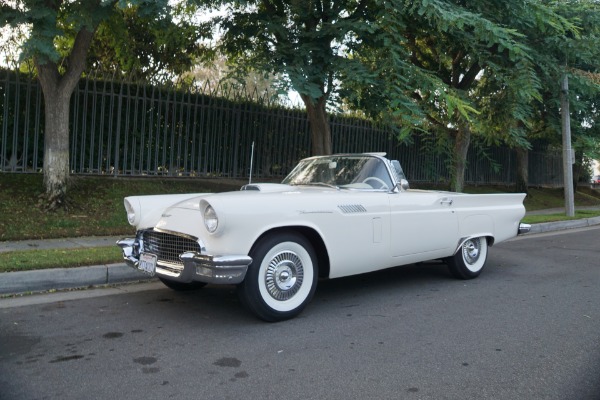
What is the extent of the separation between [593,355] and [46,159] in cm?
891

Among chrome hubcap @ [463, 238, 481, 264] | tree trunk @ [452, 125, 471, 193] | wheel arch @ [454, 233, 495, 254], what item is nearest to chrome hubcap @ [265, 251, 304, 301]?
wheel arch @ [454, 233, 495, 254]

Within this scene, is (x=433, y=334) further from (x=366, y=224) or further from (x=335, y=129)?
(x=335, y=129)

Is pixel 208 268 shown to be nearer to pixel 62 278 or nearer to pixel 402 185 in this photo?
pixel 62 278

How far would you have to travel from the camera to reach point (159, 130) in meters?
11.7

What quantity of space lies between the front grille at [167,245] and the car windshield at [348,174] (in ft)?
6.46

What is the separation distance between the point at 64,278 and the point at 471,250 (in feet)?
16.4

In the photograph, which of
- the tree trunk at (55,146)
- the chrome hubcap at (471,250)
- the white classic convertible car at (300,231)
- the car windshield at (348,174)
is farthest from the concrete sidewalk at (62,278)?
the chrome hubcap at (471,250)

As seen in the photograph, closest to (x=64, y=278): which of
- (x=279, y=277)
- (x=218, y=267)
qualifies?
(x=218, y=267)

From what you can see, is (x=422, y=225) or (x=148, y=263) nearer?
(x=148, y=263)

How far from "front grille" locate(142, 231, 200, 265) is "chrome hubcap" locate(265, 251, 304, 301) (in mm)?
690

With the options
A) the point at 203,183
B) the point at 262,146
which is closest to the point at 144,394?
the point at 203,183

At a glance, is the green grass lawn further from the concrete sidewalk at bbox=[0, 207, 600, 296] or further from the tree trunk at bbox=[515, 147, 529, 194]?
the tree trunk at bbox=[515, 147, 529, 194]

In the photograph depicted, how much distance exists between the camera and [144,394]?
10.2 feet

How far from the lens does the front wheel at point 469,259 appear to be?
256 inches
